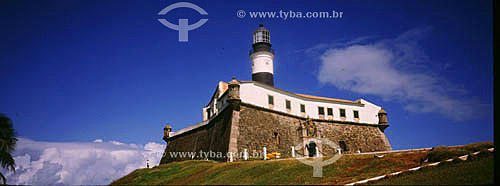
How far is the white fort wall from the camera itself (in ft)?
121

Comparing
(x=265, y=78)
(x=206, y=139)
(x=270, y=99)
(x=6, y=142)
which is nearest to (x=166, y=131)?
(x=206, y=139)

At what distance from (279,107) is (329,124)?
288 inches

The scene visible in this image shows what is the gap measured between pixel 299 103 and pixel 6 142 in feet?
93.8

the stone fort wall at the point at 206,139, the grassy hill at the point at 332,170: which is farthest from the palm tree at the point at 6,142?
the stone fort wall at the point at 206,139

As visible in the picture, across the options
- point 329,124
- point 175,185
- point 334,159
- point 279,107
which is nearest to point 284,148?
point 279,107

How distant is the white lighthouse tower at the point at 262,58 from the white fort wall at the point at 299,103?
4.38 meters

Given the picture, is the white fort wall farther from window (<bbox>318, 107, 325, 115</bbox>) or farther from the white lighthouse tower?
the white lighthouse tower

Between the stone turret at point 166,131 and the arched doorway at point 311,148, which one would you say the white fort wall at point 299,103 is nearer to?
the arched doorway at point 311,148

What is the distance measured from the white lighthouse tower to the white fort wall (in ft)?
14.4

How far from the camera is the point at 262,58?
148ft

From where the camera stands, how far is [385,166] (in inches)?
814

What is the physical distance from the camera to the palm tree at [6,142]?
64.1ft

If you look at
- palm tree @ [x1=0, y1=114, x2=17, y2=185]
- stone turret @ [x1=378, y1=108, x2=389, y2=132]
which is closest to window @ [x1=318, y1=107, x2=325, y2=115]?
stone turret @ [x1=378, y1=108, x2=389, y2=132]

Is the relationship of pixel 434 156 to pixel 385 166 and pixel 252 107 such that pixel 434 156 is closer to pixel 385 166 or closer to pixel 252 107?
pixel 385 166
